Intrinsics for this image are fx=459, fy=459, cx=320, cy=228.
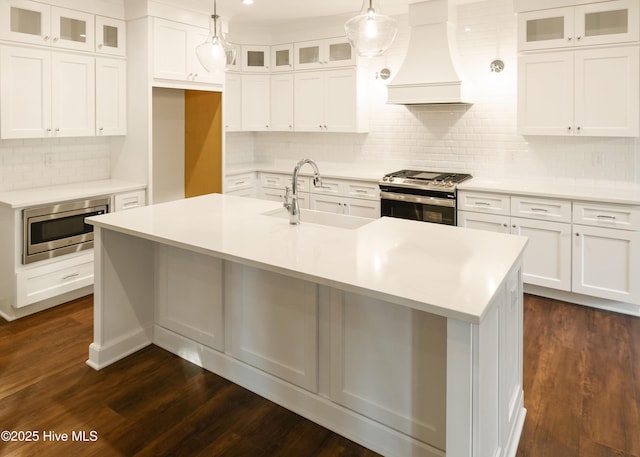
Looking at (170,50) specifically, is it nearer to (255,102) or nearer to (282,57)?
(255,102)

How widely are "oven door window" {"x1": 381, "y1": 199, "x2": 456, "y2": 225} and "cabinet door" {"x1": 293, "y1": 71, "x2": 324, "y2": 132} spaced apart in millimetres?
1439

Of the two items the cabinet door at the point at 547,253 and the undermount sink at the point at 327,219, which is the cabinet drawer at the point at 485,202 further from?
the undermount sink at the point at 327,219

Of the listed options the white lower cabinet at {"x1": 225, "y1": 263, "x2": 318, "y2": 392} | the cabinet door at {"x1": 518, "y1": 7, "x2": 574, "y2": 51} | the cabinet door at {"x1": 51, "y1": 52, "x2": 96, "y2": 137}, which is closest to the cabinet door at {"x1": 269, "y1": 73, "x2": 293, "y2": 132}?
the cabinet door at {"x1": 51, "y1": 52, "x2": 96, "y2": 137}

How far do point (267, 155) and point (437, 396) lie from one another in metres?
4.94

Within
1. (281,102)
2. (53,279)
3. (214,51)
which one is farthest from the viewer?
(281,102)

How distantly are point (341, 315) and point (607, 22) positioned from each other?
11.1 feet

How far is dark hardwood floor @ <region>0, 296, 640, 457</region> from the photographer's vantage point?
2.17 metres

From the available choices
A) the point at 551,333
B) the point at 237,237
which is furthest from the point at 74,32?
the point at 551,333

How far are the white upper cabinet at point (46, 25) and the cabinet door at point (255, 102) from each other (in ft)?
6.50

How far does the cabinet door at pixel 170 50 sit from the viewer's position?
4330 millimetres

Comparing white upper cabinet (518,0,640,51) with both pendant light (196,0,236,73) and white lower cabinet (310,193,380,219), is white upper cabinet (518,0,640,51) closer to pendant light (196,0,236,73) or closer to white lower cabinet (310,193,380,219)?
white lower cabinet (310,193,380,219)

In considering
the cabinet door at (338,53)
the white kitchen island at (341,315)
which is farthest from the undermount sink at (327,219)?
the cabinet door at (338,53)

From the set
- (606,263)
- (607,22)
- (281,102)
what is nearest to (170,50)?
(281,102)

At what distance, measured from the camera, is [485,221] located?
420 cm
